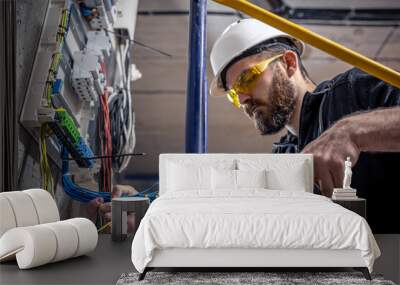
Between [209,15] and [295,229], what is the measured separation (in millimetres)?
2428

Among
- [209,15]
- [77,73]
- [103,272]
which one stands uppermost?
[209,15]

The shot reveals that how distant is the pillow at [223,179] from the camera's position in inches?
154

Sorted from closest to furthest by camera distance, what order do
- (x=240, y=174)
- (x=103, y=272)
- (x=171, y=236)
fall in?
(x=171, y=236), (x=103, y=272), (x=240, y=174)

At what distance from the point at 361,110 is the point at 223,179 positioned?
1435 millimetres

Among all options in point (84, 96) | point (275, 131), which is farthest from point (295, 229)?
point (84, 96)

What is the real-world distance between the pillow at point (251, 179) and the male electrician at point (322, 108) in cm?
64

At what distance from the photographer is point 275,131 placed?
4.46m

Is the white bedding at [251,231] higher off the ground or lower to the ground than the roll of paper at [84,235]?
higher

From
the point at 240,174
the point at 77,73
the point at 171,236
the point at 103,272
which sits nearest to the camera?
the point at 171,236

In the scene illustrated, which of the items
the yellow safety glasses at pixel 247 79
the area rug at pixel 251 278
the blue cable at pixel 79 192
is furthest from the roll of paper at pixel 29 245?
the yellow safety glasses at pixel 247 79

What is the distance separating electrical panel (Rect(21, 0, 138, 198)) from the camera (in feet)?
13.9

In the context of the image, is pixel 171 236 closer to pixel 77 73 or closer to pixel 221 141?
pixel 221 141

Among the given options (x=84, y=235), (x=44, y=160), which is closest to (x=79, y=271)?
(x=84, y=235)

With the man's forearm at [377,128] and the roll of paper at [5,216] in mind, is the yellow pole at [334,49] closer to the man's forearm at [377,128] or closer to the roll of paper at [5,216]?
the roll of paper at [5,216]
